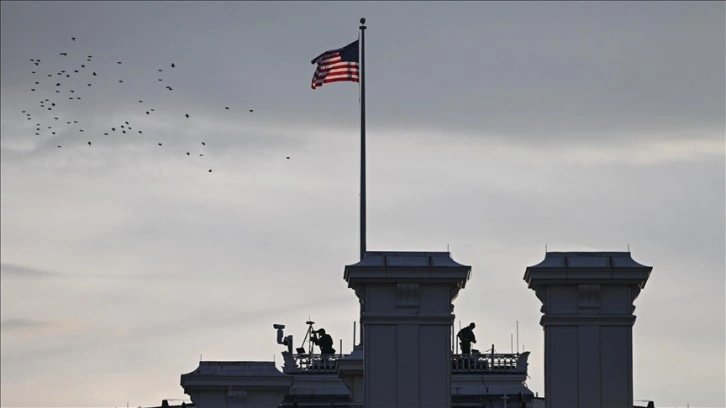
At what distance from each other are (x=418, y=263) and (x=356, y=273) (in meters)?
1.32

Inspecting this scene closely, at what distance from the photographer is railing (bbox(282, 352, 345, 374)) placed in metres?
85.8

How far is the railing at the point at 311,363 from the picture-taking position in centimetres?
8581

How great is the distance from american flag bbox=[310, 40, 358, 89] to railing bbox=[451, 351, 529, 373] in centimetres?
2181

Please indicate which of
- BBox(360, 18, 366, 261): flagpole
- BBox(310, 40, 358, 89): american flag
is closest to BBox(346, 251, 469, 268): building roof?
BBox(360, 18, 366, 261): flagpole

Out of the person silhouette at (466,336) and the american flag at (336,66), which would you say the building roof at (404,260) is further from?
the american flag at (336,66)

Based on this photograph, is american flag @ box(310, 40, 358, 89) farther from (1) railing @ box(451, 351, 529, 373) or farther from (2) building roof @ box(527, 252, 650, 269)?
(2) building roof @ box(527, 252, 650, 269)

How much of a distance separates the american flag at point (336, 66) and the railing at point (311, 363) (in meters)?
19.2

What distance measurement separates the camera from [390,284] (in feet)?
179

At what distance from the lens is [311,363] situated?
86938 millimetres

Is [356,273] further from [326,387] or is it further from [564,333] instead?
[326,387]

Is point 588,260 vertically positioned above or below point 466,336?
below

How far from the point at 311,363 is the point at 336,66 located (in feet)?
71.0

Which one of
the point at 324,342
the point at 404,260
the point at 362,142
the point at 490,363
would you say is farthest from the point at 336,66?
the point at 404,260

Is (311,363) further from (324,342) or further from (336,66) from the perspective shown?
(336,66)
